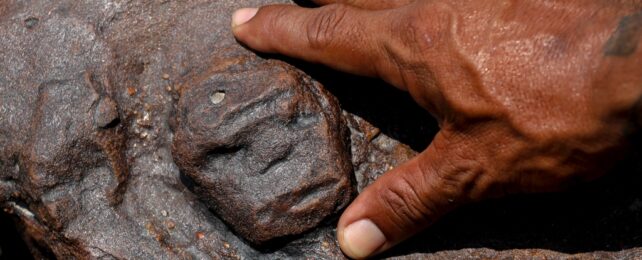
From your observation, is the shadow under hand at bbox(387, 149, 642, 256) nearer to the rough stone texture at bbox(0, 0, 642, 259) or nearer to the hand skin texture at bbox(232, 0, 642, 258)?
the rough stone texture at bbox(0, 0, 642, 259)

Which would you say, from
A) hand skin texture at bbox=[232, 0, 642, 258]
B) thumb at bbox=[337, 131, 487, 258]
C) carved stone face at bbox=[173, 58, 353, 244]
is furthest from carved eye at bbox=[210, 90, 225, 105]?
thumb at bbox=[337, 131, 487, 258]

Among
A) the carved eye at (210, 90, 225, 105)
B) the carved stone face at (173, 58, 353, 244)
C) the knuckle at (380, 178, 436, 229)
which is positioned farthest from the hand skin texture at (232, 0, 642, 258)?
the carved eye at (210, 90, 225, 105)

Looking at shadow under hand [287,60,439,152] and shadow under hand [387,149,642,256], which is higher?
shadow under hand [287,60,439,152]

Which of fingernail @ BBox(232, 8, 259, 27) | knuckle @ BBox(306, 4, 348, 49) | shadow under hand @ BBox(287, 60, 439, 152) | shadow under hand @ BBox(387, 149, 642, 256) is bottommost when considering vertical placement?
shadow under hand @ BBox(387, 149, 642, 256)

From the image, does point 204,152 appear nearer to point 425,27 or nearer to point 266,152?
point 266,152

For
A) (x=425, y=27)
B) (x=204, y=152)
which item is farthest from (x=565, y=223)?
(x=204, y=152)

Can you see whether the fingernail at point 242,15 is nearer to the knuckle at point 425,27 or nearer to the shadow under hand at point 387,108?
the shadow under hand at point 387,108

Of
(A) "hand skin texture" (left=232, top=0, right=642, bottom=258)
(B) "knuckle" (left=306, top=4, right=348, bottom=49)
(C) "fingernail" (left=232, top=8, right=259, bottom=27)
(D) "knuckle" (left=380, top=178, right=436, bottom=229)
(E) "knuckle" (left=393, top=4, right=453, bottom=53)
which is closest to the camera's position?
(A) "hand skin texture" (left=232, top=0, right=642, bottom=258)

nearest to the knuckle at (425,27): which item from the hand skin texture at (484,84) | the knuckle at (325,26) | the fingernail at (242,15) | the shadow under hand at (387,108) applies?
the hand skin texture at (484,84)

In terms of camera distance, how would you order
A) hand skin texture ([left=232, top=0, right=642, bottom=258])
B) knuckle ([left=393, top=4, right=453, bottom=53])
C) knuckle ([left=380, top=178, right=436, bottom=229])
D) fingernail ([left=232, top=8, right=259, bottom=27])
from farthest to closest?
fingernail ([left=232, top=8, right=259, bottom=27])
knuckle ([left=380, top=178, right=436, bottom=229])
knuckle ([left=393, top=4, right=453, bottom=53])
hand skin texture ([left=232, top=0, right=642, bottom=258])

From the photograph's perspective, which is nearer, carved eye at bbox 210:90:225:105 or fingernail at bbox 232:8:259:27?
carved eye at bbox 210:90:225:105
